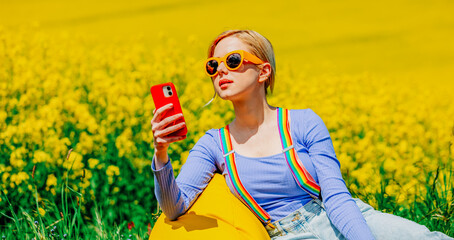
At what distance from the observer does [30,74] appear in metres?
4.38

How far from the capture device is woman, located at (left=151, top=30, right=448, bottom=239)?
2.18 metres

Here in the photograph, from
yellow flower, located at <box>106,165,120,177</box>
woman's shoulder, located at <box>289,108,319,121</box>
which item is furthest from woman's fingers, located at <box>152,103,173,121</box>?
yellow flower, located at <box>106,165,120,177</box>

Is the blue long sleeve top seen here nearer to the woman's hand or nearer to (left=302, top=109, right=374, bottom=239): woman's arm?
(left=302, top=109, right=374, bottom=239): woman's arm

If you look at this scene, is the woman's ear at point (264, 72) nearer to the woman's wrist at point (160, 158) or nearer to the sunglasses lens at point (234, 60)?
the sunglasses lens at point (234, 60)

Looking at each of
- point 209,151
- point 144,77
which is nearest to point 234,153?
point 209,151

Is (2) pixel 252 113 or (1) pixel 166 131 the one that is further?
(2) pixel 252 113

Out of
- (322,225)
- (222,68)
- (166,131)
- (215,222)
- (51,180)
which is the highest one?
(222,68)

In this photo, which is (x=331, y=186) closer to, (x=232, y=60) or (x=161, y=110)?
(x=232, y=60)

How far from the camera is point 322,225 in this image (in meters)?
2.24

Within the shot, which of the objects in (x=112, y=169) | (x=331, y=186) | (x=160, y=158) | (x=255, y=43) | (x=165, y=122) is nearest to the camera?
(x=165, y=122)

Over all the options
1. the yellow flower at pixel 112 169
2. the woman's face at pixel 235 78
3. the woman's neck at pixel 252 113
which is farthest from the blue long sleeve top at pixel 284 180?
the yellow flower at pixel 112 169

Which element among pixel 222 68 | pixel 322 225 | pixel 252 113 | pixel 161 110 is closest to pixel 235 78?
pixel 222 68

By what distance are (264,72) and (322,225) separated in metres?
0.62

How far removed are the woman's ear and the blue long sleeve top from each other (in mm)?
173
